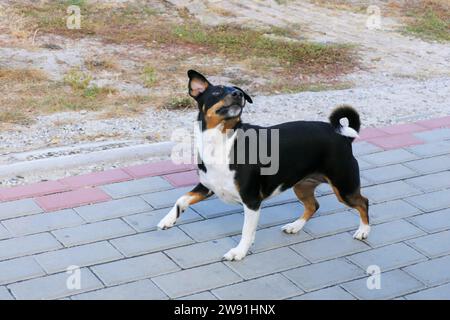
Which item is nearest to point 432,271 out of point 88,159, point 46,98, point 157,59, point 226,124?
point 226,124

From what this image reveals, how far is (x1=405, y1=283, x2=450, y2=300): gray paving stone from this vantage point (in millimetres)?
3867

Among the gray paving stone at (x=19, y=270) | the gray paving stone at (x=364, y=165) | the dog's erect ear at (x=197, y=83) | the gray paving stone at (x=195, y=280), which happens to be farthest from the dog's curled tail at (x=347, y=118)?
the gray paving stone at (x=19, y=270)

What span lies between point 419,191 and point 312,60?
3.87 m

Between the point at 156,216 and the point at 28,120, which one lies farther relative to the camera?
the point at 28,120

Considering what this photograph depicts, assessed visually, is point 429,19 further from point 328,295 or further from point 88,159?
point 328,295

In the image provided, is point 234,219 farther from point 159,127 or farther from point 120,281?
point 159,127

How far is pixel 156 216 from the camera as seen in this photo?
15.6 feet

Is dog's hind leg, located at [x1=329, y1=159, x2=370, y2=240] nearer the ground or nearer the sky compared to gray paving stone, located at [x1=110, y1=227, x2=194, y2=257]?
nearer the sky

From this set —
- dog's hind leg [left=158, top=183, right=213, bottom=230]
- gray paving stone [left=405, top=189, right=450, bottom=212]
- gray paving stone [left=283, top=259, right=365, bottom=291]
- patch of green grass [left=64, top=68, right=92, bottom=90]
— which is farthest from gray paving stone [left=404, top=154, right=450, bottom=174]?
patch of green grass [left=64, top=68, right=92, bottom=90]

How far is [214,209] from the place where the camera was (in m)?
4.88

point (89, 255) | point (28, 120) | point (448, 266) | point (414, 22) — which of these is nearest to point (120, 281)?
point (89, 255)

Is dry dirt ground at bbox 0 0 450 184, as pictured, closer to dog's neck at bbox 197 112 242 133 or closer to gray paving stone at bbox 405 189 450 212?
gray paving stone at bbox 405 189 450 212

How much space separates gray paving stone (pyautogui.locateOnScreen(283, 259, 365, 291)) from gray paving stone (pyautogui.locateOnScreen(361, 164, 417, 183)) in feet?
4.55

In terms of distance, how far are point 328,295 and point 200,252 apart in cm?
81
